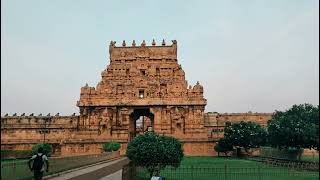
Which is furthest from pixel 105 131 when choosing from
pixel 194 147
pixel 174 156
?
pixel 174 156

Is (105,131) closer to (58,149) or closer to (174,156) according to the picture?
(58,149)

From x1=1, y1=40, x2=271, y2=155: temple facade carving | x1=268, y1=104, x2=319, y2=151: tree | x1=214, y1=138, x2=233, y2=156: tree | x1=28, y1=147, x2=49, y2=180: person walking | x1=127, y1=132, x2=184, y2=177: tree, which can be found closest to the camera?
x1=28, y1=147, x2=49, y2=180: person walking

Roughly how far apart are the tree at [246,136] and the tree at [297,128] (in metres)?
8.72

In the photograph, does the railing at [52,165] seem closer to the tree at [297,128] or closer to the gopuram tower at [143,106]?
the gopuram tower at [143,106]

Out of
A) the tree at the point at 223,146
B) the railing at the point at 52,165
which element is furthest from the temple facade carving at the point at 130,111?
the railing at the point at 52,165

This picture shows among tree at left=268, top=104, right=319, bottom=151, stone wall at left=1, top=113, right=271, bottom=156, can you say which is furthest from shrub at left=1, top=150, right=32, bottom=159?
tree at left=268, top=104, right=319, bottom=151

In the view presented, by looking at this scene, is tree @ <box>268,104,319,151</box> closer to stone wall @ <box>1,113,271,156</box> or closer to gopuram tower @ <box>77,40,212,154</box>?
stone wall @ <box>1,113,271,156</box>

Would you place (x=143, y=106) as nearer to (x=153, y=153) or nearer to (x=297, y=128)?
(x=297, y=128)

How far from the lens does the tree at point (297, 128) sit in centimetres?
3153

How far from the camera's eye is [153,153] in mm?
21547

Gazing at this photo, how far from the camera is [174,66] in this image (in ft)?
194

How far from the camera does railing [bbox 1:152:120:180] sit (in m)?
14.8

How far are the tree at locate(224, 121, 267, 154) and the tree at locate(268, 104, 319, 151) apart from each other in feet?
28.6

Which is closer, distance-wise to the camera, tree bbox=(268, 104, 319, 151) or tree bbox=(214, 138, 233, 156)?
tree bbox=(268, 104, 319, 151)
